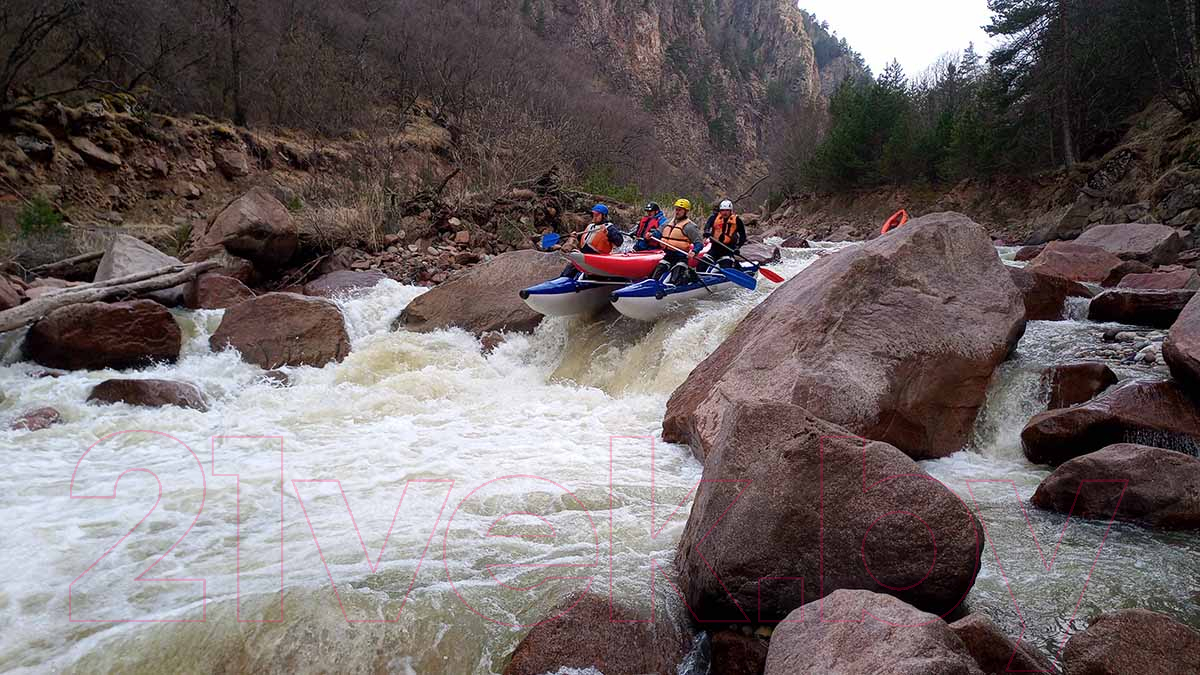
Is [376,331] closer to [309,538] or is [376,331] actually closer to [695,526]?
[309,538]

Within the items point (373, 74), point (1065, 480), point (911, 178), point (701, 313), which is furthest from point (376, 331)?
point (911, 178)

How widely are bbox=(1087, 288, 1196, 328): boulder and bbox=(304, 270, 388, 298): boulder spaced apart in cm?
931

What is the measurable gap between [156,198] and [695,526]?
17665 mm

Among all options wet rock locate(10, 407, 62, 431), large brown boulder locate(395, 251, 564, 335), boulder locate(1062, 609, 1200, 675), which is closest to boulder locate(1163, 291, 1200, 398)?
boulder locate(1062, 609, 1200, 675)

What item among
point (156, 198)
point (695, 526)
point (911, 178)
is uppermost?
point (911, 178)

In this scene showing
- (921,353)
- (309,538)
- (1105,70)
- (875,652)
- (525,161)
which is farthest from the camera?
(1105,70)

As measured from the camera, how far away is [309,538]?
3805 mm

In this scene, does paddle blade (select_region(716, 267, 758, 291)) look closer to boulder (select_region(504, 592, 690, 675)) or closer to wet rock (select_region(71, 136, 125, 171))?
boulder (select_region(504, 592, 690, 675))

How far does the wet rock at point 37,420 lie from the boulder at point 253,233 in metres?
4.79

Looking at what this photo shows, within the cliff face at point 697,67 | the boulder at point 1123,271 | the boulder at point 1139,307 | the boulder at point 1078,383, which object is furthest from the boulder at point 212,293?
the cliff face at point 697,67

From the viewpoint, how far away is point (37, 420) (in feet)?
19.2

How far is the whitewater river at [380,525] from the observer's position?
288 cm

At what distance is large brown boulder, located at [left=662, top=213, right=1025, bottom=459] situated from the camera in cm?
517

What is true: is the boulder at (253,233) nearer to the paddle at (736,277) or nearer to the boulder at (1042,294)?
the paddle at (736,277)
